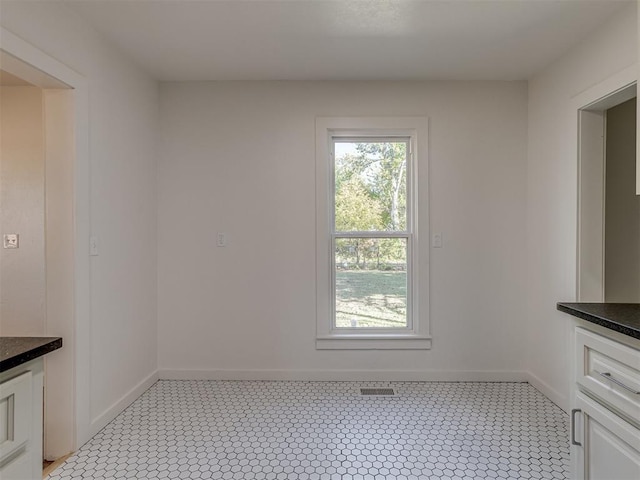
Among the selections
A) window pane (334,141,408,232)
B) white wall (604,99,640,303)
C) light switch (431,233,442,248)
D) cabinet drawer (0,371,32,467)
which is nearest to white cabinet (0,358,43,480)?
cabinet drawer (0,371,32,467)

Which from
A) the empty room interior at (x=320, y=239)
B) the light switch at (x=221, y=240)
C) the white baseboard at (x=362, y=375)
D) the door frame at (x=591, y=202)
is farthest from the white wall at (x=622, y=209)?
the light switch at (x=221, y=240)

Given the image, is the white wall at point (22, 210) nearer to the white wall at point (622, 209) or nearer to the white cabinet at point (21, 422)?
the white cabinet at point (21, 422)

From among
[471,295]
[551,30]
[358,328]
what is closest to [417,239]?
[471,295]

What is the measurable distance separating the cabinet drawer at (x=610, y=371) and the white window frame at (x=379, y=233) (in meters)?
1.52

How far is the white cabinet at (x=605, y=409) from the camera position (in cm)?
126

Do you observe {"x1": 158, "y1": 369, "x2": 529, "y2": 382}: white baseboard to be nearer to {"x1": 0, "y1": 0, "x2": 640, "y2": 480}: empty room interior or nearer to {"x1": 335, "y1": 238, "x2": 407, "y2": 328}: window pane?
{"x1": 0, "y1": 0, "x2": 640, "y2": 480}: empty room interior

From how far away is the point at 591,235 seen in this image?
7.77ft

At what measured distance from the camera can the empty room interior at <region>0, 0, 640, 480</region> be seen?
1930mm

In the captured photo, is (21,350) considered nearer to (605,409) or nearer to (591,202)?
(605,409)

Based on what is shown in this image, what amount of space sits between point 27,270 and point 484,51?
3.28 m

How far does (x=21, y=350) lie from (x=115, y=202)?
1500 millimetres

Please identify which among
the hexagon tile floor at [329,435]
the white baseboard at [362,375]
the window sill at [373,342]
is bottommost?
the hexagon tile floor at [329,435]

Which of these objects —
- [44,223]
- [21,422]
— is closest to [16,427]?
[21,422]

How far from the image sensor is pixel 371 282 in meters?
3.12
